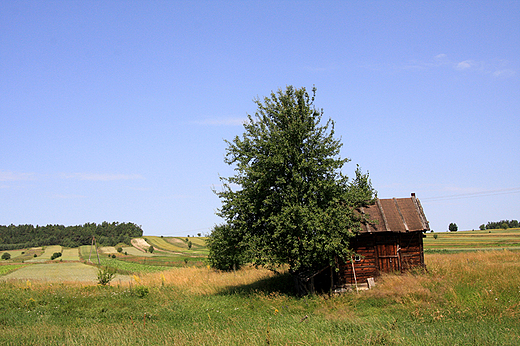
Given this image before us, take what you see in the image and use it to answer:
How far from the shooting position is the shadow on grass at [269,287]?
72.7ft

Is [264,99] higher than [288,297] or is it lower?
higher

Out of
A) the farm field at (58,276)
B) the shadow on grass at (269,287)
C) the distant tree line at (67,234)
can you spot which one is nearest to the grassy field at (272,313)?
the shadow on grass at (269,287)

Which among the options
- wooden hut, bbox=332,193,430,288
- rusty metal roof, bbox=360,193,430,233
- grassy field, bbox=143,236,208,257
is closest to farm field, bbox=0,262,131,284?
wooden hut, bbox=332,193,430,288

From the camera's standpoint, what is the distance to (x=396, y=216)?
24.0m

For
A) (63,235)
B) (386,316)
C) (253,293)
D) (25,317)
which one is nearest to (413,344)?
(386,316)

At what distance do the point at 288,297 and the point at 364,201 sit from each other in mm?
7459

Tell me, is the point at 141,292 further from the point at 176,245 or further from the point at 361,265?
the point at 176,245

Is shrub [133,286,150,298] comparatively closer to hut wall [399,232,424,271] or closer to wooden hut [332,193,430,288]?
wooden hut [332,193,430,288]

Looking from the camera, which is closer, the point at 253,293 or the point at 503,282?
the point at 503,282

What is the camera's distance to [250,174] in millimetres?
21531

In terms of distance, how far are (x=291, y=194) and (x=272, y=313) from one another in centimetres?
619

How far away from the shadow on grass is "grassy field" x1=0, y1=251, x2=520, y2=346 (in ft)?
0.24

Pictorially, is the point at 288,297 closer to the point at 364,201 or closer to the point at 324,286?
the point at 324,286

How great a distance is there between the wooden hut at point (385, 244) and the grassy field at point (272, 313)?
120 cm
